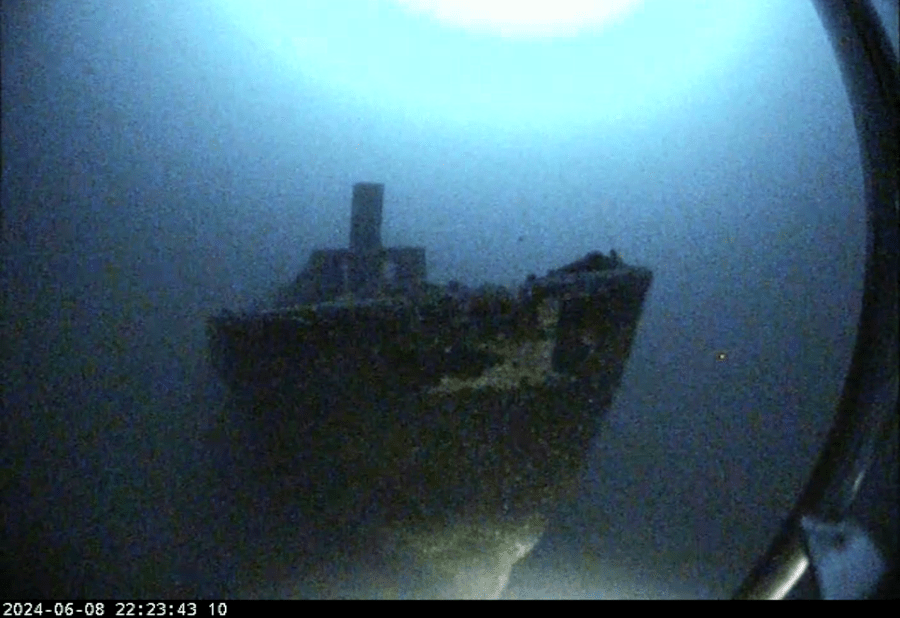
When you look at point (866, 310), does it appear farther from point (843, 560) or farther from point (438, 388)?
point (438, 388)

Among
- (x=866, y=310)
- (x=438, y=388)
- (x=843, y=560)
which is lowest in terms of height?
(x=843, y=560)

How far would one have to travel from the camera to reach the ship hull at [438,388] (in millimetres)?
1753

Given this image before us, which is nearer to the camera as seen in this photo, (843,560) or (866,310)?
(843,560)

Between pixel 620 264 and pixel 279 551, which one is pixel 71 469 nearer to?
pixel 279 551

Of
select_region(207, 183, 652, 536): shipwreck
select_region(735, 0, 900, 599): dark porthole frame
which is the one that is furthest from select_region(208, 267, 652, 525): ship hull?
select_region(735, 0, 900, 599): dark porthole frame

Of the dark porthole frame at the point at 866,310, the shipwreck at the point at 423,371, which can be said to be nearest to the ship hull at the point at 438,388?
the shipwreck at the point at 423,371

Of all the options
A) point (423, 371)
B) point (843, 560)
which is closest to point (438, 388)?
point (423, 371)

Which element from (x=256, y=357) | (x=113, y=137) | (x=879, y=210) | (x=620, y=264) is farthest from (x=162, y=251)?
(x=879, y=210)

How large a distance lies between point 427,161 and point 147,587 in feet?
10.9

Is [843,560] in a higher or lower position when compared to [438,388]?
lower

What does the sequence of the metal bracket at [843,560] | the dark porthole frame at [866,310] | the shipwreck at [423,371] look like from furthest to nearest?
the shipwreck at [423,371] < the dark porthole frame at [866,310] < the metal bracket at [843,560]

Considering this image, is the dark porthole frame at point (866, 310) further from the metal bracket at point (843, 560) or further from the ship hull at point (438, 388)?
the ship hull at point (438, 388)

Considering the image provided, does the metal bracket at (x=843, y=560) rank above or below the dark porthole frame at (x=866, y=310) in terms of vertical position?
below

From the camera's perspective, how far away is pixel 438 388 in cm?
184
